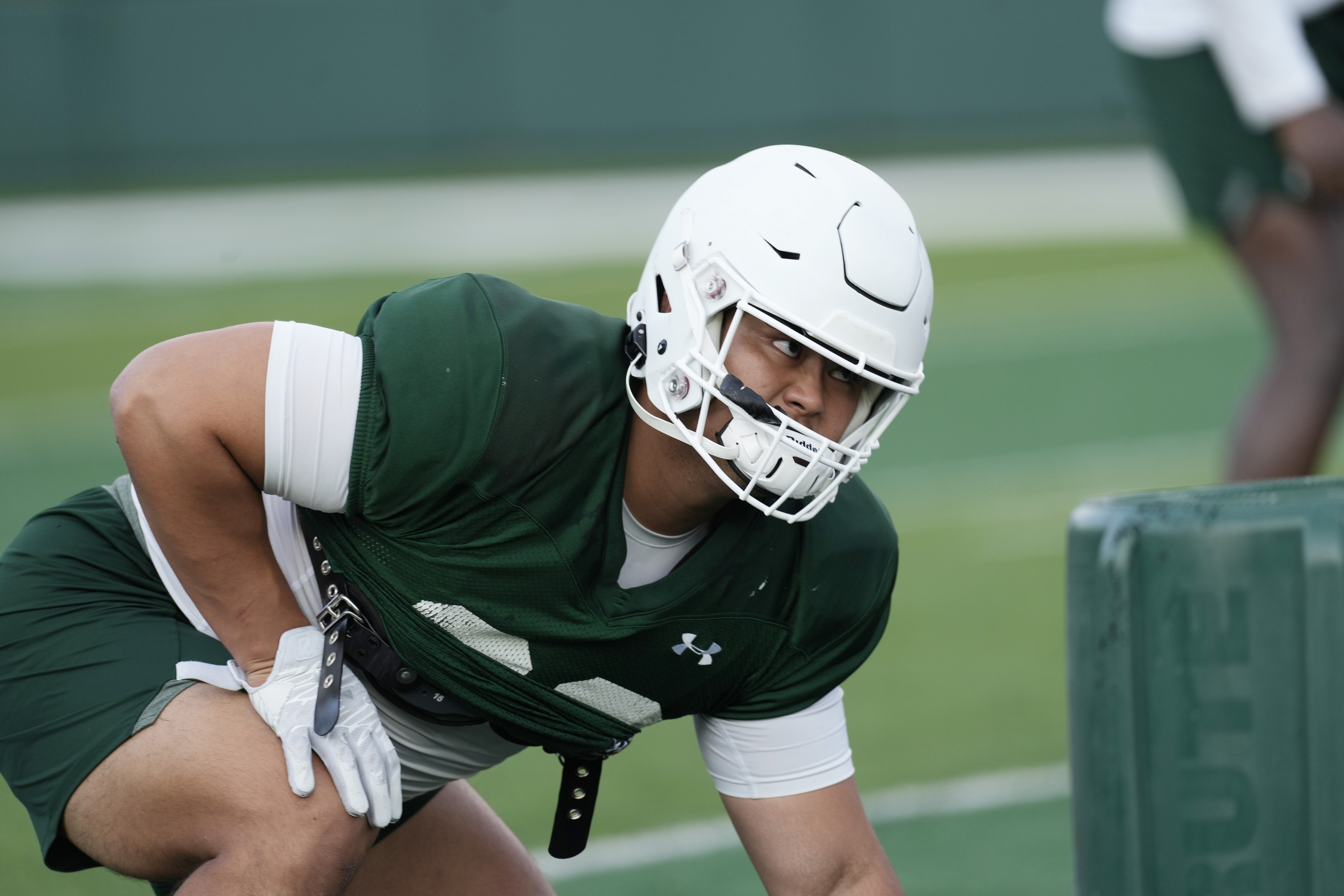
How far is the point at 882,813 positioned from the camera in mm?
3570

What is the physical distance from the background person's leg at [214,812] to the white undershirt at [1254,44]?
307 centimetres

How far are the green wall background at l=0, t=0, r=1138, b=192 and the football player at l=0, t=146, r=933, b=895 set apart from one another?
13858 mm

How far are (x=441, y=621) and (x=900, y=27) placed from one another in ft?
48.4

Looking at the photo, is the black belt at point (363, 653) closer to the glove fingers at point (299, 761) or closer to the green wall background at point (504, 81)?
the glove fingers at point (299, 761)

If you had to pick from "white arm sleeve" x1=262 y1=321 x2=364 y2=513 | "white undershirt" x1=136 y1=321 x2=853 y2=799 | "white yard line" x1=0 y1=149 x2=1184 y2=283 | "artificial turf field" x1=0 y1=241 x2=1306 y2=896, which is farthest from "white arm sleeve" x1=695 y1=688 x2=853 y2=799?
"white yard line" x1=0 y1=149 x2=1184 y2=283

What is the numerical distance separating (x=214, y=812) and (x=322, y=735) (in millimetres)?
168

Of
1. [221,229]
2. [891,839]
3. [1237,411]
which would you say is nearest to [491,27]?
[221,229]

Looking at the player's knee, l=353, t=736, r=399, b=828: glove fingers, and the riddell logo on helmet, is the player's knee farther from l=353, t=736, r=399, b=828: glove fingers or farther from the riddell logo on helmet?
the riddell logo on helmet

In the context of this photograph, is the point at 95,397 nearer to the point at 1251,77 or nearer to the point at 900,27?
the point at 1251,77

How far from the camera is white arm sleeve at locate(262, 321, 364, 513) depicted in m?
2.12

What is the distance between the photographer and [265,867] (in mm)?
2080

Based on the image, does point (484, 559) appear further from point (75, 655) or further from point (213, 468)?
point (75, 655)

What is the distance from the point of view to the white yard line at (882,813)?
3340 mm

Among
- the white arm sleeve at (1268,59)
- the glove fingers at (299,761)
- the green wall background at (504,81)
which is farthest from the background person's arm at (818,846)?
the green wall background at (504,81)
